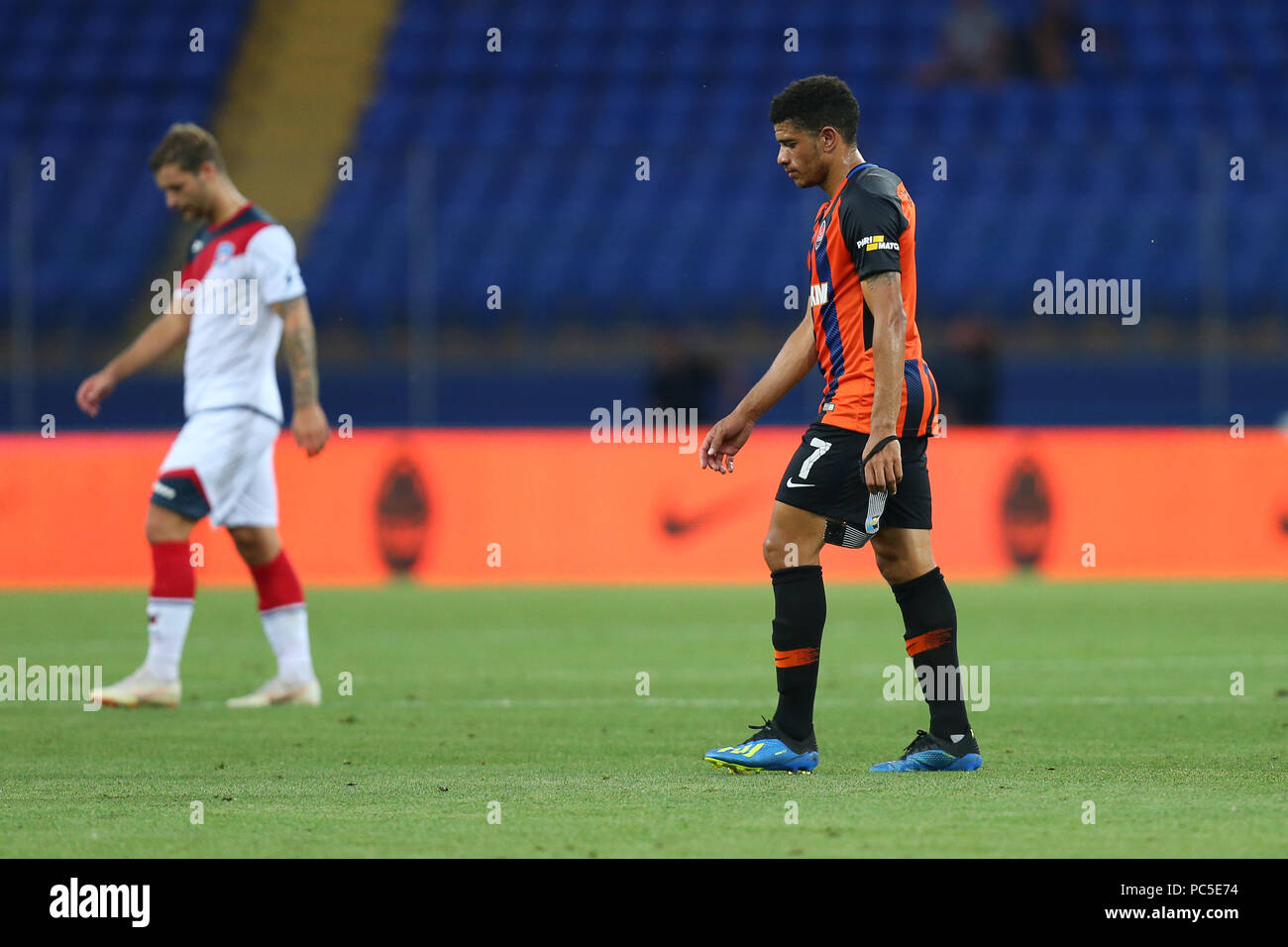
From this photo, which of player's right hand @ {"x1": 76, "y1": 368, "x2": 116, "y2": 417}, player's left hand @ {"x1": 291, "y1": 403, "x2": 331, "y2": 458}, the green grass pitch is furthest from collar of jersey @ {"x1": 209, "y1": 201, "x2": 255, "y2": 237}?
the green grass pitch

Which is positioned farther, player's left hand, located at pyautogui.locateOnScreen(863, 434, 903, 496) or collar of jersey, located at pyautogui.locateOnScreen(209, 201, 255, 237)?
collar of jersey, located at pyautogui.locateOnScreen(209, 201, 255, 237)

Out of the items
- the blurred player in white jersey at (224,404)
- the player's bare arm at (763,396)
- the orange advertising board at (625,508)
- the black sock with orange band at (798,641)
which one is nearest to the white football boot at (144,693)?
the blurred player in white jersey at (224,404)

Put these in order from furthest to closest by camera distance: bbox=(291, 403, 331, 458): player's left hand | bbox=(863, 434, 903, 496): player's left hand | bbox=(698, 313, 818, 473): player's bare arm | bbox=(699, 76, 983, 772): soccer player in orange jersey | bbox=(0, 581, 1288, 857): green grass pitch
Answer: bbox=(291, 403, 331, 458): player's left hand, bbox=(698, 313, 818, 473): player's bare arm, bbox=(699, 76, 983, 772): soccer player in orange jersey, bbox=(863, 434, 903, 496): player's left hand, bbox=(0, 581, 1288, 857): green grass pitch

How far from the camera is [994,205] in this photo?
19281 mm

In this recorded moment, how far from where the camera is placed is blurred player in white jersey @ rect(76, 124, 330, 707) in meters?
8.13

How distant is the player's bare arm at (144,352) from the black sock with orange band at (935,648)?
3610mm

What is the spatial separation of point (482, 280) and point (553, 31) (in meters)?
6.21

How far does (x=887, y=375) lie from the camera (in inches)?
230

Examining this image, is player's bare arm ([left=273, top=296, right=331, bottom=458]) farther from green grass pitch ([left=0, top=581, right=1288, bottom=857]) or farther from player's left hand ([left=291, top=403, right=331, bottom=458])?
green grass pitch ([left=0, top=581, right=1288, bottom=857])

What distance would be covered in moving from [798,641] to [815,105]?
1.62m

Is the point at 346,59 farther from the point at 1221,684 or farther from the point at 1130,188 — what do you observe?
the point at 1221,684

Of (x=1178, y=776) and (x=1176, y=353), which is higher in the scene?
(x=1176, y=353)

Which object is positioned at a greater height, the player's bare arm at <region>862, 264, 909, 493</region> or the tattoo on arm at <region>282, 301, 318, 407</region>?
the tattoo on arm at <region>282, 301, 318, 407</region>

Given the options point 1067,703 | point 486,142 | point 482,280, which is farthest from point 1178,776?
point 486,142
